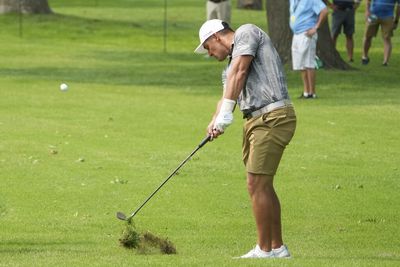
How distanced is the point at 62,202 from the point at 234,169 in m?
2.83

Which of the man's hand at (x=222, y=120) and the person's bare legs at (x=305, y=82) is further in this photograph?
the person's bare legs at (x=305, y=82)

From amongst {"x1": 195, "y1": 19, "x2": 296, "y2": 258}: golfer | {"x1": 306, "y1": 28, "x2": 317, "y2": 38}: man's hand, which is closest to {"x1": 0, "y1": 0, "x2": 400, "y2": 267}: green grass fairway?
{"x1": 195, "y1": 19, "x2": 296, "y2": 258}: golfer

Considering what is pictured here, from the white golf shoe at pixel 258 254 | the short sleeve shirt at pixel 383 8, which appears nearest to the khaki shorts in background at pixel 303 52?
the short sleeve shirt at pixel 383 8

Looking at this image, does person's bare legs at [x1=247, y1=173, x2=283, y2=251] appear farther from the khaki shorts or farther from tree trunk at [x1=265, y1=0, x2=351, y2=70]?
tree trunk at [x1=265, y1=0, x2=351, y2=70]

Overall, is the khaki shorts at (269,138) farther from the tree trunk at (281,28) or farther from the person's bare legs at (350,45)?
the person's bare legs at (350,45)

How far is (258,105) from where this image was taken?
946 centimetres

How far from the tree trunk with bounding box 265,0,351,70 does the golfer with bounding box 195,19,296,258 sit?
16.7 metres

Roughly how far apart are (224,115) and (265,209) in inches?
31.7

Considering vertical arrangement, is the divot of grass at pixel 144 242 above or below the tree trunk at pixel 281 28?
above

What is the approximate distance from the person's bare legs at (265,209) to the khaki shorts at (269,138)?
0.26ft

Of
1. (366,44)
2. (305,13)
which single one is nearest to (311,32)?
(305,13)

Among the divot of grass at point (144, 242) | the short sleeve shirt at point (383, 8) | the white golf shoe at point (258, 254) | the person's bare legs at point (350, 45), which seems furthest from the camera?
the person's bare legs at point (350, 45)

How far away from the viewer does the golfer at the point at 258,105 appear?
936 centimetres

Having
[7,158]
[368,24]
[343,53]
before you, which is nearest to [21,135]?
[7,158]
